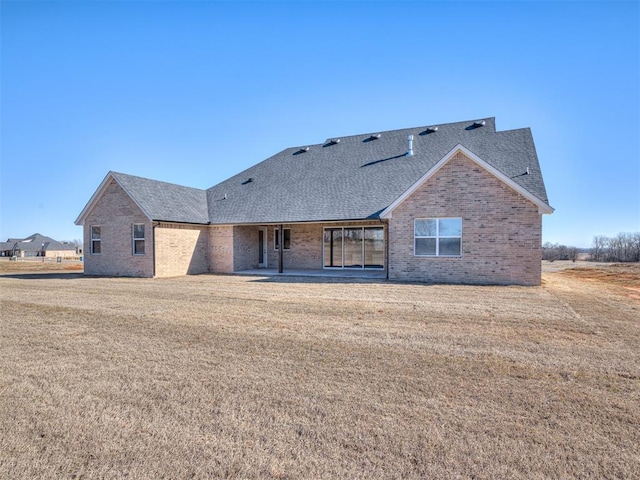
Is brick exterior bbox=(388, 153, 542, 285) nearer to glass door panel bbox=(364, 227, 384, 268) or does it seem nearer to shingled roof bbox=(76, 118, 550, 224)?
shingled roof bbox=(76, 118, 550, 224)

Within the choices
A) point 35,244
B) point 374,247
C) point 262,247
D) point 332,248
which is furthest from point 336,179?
point 35,244

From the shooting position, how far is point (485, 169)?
14.5 m

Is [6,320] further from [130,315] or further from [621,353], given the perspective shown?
[621,353]

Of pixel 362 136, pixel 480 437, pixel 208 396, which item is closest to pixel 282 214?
pixel 362 136

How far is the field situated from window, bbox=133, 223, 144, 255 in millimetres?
10156

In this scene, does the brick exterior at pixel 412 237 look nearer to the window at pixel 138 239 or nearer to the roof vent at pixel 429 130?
the window at pixel 138 239

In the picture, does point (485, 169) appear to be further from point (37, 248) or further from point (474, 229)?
point (37, 248)

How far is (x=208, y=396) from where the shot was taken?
4.25 metres

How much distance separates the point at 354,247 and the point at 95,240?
46.6 feet

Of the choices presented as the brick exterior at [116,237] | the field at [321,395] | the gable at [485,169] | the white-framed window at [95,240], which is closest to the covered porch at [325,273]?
the gable at [485,169]

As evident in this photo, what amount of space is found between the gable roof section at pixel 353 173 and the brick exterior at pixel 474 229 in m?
1.27

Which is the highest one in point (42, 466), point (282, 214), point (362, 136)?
point (362, 136)

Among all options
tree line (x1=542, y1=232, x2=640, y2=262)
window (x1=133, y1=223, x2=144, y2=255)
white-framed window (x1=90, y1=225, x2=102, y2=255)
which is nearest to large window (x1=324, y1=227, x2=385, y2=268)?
window (x1=133, y1=223, x2=144, y2=255)

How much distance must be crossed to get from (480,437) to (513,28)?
44.9ft
